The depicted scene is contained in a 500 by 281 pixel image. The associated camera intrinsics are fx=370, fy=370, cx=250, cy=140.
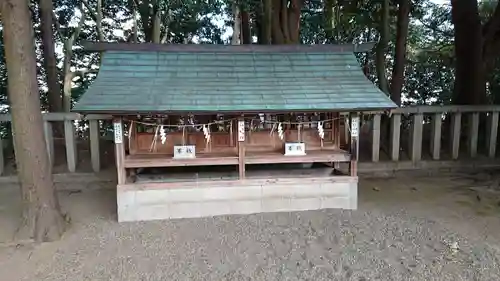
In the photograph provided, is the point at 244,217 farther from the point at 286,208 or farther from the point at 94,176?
the point at 94,176

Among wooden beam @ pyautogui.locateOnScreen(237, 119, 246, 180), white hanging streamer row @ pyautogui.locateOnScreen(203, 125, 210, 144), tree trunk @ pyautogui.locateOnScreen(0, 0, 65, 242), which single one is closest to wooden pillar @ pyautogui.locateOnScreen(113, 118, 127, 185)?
tree trunk @ pyautogui.locateOnScreen(0, 0, 65, 242)

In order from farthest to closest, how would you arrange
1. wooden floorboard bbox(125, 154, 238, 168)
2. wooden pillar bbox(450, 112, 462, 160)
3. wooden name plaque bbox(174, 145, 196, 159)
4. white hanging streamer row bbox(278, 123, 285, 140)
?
1. wooden pillar bbox(450, 112, 462, 160)
2. white hanging streamer row bbox(278, 123, 285, 140)
3. wooden name plaque bbox(174, 145, 196, 159)
4. wooden floorboard bbox(125, 154, 238, 168)

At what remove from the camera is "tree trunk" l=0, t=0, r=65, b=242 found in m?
4.47

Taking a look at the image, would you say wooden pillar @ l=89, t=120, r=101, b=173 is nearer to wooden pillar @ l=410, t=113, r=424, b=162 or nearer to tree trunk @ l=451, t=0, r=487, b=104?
wooden pillar @ l=410, t=113, r=424, b=162

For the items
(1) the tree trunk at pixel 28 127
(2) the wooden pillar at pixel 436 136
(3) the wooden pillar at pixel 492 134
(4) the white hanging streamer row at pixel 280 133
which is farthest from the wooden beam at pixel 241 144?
(3) the wooden pillar at pixel 492 134

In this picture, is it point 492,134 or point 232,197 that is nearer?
point 232,197

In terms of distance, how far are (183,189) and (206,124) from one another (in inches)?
40.2

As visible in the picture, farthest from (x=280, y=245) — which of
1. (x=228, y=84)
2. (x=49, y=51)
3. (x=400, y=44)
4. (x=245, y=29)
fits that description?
(x=245, y=29)

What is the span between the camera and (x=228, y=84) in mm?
5461

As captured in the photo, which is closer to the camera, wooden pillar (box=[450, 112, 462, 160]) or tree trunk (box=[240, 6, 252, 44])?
wooden pillar (box=[450, 112, 462, 160])

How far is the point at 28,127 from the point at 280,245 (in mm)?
3455

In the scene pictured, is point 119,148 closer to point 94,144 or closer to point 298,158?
point 94,144

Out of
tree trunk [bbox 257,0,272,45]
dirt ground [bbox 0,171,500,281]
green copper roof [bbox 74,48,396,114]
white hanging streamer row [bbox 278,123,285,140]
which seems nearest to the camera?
dirt ground [bbox 0,171,500,281]

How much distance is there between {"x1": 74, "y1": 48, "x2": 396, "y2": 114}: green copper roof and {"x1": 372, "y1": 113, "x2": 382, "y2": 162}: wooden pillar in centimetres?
204
